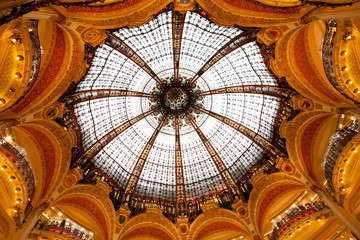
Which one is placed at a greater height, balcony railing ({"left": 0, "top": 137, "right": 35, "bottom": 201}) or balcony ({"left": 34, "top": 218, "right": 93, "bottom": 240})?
balcony railing ({"left": 0, "top": 137, "right": 35, "bottom": 201})

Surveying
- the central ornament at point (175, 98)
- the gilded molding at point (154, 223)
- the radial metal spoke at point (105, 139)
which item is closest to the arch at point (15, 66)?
the radial metal spoke at point (105, 139)

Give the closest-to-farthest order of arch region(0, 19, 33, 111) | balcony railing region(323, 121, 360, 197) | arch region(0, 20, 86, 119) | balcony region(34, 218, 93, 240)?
arch region(0, 19, 33, 111), balcony railing region(323, 121, 360, 197), arch region(0, 20, 86, 119), balcony region(34, 218, 93, 240)

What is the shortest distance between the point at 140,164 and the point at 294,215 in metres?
14.4

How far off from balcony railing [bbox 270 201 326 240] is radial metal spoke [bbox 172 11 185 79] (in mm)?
16017

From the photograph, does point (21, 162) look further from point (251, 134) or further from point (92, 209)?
point (251, 134)

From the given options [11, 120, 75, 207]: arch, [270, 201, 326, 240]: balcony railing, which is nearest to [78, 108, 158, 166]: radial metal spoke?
[11, 120, 75, 207]: arch

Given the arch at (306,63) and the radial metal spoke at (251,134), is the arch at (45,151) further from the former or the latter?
the arch at (306,63)

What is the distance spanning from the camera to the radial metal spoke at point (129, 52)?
1762 cm

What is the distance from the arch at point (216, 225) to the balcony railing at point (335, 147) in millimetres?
8130

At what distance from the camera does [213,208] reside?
20562 millimetres

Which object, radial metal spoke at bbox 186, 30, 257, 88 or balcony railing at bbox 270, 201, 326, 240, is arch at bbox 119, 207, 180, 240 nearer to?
balcony railing at bbox 270, 201, 326, 240

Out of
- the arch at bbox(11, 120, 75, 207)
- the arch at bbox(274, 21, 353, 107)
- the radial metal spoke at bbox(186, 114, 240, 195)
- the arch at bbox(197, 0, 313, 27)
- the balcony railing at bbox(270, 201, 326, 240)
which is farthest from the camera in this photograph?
the radial metal spoke at bbox(186, 114, 240, 195)

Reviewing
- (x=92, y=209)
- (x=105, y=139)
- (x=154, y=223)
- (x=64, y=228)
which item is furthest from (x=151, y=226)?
(x=105, y=139)

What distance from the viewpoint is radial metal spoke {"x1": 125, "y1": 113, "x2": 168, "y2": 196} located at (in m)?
21.8
